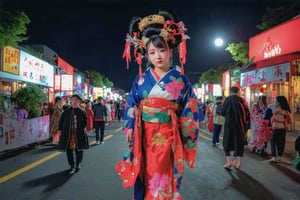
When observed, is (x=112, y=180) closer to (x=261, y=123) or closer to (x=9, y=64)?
(x=261, y=123)

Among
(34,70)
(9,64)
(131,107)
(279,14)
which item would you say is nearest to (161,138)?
(131,107)

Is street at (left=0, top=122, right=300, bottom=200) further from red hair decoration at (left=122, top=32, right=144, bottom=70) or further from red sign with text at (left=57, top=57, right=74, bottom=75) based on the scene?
red sign with text at (left=57, top=57, right=74, bottom=75)

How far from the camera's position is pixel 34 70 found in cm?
1596

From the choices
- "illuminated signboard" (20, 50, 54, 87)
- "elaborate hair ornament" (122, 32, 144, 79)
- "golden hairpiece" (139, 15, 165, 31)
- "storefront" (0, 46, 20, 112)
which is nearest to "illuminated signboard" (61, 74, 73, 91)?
"illuminated signboard" (20, 50, 54, 87)

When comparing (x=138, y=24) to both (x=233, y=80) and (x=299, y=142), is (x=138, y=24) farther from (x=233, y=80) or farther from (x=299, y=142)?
(x=233, y=80)

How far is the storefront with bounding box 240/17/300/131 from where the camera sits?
486 inches

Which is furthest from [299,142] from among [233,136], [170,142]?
[233,136]

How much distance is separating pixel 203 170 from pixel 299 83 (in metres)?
10.5

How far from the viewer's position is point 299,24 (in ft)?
38.3

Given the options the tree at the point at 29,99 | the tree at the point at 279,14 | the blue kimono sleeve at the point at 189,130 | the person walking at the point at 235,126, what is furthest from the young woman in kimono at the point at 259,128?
the tree at the point at 279,14

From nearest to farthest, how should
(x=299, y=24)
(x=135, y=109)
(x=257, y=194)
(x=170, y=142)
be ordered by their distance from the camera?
1. (x=170, y=142)
2. (x=135, y=109)
3. (x=257, y=194)
4. (x=299, y=24)

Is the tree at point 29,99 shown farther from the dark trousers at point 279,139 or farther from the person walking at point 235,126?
the dark trousers at point 279,139

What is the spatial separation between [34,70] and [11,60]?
7.64 feet

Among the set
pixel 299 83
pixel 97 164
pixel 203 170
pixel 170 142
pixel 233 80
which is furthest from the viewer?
pixel 233 80
